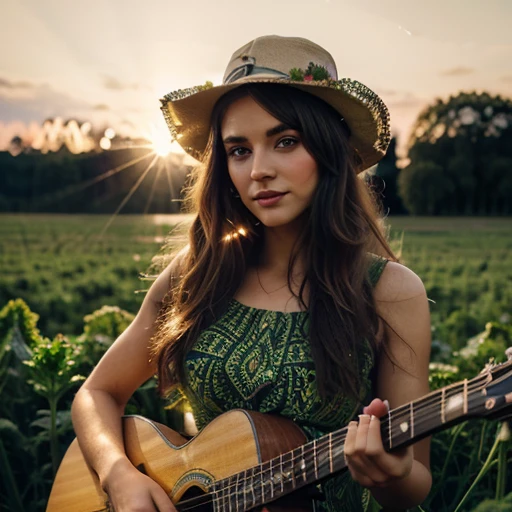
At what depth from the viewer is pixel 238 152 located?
2.12 metres

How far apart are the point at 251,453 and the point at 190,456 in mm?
270

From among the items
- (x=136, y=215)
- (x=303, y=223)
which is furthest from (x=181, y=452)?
(x=136, y=215)

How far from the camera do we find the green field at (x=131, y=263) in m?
4.35

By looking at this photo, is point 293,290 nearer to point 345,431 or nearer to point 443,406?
point 345,431

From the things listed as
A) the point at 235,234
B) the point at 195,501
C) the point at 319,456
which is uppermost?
the point at 235,234

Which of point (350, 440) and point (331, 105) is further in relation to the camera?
point (331, 105)

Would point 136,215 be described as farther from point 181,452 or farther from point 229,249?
point 181,452

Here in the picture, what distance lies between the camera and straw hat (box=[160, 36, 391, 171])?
6.70 feet

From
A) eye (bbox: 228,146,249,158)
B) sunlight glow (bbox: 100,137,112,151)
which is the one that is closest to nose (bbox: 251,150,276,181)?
eye (bbox: 228,146,249,158)

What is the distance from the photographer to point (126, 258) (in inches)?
256

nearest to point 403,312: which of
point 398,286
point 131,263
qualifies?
point 398,286

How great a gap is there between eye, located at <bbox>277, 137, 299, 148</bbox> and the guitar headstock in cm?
100

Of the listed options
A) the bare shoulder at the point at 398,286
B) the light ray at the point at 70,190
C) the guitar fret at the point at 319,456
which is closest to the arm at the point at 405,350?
the bare shoulder at the point at 398,286

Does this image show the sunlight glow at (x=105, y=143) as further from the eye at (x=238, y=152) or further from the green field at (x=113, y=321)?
the eye at (x=238, y=152)
